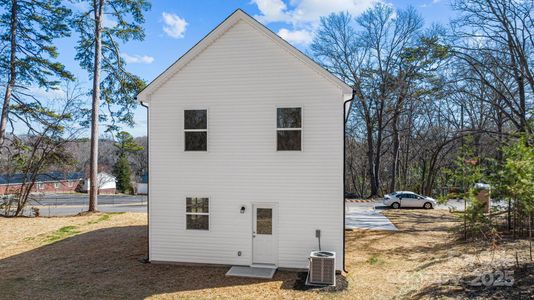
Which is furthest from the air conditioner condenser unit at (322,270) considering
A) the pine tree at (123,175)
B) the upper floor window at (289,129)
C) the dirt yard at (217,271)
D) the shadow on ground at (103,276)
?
the pine tree at (123,175)

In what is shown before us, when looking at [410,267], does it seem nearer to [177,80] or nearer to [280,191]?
[280,191]

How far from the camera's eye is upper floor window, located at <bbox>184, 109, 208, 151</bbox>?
10.7 m

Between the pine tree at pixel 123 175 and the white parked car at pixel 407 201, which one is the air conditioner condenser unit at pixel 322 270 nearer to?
the white parked car at pixel 407 201

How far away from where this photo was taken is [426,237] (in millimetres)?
14578

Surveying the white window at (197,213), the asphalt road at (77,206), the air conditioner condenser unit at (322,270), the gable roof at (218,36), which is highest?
the gable roof at (218,36)

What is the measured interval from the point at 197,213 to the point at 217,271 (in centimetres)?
186

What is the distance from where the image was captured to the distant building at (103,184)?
2127 inches

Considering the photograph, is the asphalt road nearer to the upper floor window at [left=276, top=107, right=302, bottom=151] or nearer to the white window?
the white window

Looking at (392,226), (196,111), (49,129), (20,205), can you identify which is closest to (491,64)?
(392,226)

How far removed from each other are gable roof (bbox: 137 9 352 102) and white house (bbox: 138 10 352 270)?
32mm

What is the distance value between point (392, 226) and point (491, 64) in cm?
992

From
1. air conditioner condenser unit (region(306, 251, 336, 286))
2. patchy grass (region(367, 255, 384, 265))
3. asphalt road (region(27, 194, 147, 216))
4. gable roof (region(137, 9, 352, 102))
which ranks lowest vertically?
asphalt road (region(27, 194, 147, 216))

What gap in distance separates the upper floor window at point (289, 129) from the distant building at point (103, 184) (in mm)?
48980

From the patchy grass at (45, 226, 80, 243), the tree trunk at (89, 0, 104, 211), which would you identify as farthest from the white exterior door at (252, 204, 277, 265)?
the tree trunk at (89, 0, 104, 211)
